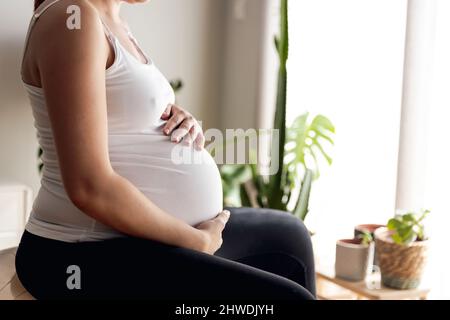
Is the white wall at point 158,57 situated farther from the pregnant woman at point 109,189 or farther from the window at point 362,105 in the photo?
the pregnant woman at point 109,189

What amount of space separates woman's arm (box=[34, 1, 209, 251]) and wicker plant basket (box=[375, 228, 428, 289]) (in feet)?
3.38

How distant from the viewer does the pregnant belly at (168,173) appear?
994mm

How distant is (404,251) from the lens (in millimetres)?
1719

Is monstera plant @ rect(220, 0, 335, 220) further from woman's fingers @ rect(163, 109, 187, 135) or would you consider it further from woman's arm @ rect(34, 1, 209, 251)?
woman's arm @ rect(34, 1, 209, 251)

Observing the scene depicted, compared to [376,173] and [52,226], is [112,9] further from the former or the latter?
[376,173]

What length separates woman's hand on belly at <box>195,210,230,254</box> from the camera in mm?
1005

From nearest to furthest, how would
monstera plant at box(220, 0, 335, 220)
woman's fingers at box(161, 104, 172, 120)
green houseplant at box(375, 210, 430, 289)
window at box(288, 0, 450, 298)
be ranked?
woman's fingers at box(161, 104, 172, 120) → green houseplant at box(375, 210, 430, 289) → window at box(288, 0, 450, 298) → monstera plant at box(220, 0, 335, 220)

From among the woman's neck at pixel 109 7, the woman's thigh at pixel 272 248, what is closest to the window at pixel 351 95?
the woman's thigh at pixel 272 248

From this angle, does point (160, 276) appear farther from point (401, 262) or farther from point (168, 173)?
point (401, 262)

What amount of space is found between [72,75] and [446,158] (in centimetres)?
131

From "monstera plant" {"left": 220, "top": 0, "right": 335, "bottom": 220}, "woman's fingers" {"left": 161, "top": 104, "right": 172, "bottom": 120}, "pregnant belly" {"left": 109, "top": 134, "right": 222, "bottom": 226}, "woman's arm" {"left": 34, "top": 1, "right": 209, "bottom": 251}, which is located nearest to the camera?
"woman's arm" {"left": 34, "top": 1, "right": 209, "bottom": 251}

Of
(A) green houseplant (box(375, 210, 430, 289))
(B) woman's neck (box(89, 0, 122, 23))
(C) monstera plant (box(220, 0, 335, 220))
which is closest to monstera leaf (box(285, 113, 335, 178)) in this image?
(C) monstera plant (box(220, 0, 335, 220))

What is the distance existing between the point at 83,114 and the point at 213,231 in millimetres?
320

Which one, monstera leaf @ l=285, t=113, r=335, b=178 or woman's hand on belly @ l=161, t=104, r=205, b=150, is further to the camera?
monstera leaf @ l=285, t=113, r=335, b=178
